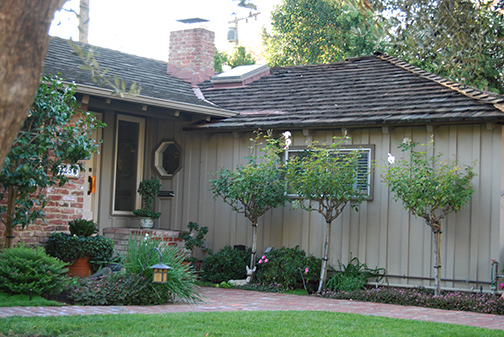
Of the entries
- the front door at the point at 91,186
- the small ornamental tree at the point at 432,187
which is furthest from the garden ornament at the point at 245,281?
the front door at the point at 91,186

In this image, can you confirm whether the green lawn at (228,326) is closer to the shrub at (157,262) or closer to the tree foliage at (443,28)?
the shrub at (157,262)

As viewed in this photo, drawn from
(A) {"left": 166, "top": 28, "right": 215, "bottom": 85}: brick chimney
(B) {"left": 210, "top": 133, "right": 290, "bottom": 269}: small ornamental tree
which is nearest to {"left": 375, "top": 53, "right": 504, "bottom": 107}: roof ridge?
(B) {"left": 210, "top": 133, "right": 290, "bottom": 269}: small ornamental tree

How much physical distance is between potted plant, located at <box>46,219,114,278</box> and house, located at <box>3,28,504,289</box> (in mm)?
403

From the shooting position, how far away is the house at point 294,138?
9.95m

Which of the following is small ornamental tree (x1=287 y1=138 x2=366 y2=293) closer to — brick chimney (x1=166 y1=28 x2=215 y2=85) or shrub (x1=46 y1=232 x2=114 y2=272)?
shrub (x1=46 y1=232 x2=114 y2=272)

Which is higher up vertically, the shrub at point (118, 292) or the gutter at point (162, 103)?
the gutter at point (162, 103)

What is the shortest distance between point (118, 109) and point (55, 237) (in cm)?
341

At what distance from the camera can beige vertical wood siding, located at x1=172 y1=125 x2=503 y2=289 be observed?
32.3ft

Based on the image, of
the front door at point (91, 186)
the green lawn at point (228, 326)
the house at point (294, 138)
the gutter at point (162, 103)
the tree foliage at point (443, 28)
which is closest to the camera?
the green lawn at point (228, 326)

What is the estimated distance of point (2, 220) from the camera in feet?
29.6

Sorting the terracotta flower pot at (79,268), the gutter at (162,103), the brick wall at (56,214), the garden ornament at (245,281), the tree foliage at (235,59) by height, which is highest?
the tree foliage at (235,59)

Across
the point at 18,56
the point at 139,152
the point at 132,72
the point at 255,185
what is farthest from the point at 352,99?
the point at 18,56

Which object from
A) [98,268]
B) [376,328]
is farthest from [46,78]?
[376,328]

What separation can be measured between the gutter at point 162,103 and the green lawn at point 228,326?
4.61 metres
